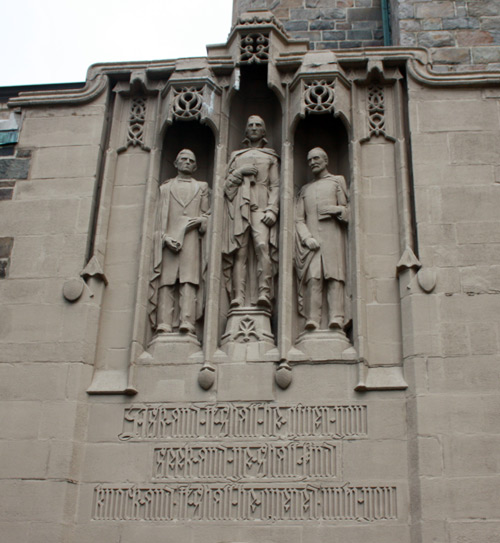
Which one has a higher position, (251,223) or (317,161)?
(317,161)

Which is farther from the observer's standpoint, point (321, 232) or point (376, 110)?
point (376, 110)

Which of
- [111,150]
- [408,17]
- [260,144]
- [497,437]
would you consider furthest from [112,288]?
[408,17]

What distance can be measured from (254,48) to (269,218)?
1999 mm

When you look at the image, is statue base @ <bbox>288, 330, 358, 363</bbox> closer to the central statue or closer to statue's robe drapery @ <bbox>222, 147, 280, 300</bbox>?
the central statue

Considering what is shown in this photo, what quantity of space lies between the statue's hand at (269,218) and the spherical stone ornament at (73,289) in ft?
6.17

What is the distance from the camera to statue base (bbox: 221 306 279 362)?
8.25 metres

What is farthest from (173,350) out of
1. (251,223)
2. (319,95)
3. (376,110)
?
(376,110)

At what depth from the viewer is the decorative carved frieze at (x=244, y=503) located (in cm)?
750

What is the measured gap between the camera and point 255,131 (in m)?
Result: 9.49

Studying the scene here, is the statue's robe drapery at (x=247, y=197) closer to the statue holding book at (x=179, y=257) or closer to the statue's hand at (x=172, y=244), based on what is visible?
the statue holding book at (x=179, y=257)

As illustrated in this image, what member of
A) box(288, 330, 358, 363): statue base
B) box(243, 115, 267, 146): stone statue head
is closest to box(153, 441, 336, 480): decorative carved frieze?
box(288, 330, 358, 363): statue base

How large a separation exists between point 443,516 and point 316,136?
170 inches

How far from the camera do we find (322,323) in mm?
8484

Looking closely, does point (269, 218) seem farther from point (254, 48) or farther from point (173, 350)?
point (254, 48)
